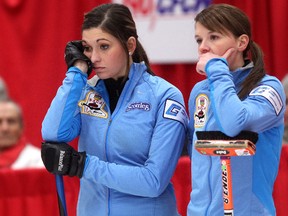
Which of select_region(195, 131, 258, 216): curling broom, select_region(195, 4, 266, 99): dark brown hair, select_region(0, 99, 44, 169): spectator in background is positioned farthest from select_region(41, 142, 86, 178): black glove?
select_region(0, 99, 44, 169): spectator in background

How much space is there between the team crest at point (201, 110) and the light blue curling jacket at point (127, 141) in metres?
0.09

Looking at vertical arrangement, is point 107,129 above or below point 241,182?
above

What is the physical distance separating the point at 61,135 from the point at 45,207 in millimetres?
985

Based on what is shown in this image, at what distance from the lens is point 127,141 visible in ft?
6.79

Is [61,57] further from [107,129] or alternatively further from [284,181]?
[107,129]

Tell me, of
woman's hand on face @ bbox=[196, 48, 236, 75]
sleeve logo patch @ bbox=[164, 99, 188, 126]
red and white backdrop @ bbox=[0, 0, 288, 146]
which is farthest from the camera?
red and white backdrop @ bbox=[0, 0, 288, 146]

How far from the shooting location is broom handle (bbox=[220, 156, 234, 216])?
6.07ft

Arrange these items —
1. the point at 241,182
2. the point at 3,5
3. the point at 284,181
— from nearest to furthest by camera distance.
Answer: the point at 241,182, the point at 284,181, the point at 3,5

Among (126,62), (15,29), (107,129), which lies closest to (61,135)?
(107,129)

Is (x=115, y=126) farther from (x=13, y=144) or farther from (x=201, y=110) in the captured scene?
(x=13, y=144)

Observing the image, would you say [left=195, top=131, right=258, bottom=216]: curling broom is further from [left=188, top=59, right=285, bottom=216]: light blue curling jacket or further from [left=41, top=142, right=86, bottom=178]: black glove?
[left=41, top=142, right=86, bottom=178]: black glove

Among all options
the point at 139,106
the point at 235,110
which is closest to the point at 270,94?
the point at 235,110

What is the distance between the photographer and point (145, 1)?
451cm

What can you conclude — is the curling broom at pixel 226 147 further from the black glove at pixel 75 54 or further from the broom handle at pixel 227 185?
the black glove at pixel 75 54
